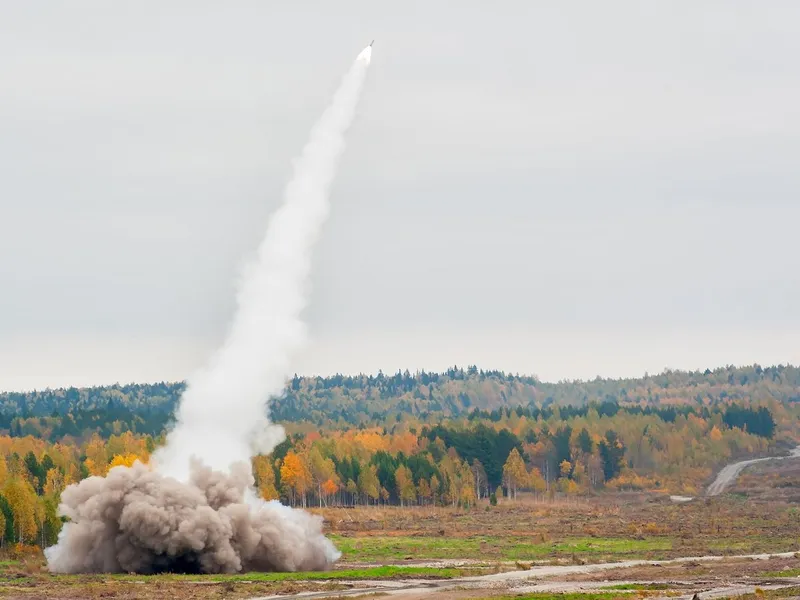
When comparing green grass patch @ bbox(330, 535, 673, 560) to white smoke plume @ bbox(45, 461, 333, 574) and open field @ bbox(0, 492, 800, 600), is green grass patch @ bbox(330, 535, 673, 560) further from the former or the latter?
white smoke plume @ bbox(45, 461, 333, 574)

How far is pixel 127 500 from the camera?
77562 millimetres

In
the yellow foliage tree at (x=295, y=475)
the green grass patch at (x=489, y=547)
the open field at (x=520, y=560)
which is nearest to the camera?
the open field at (x=520, y=560)

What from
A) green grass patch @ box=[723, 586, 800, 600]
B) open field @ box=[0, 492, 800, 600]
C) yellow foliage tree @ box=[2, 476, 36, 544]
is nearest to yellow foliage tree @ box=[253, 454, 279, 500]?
open field @ box=[0, 492, 800, 600]

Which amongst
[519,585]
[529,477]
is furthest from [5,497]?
[529,477]

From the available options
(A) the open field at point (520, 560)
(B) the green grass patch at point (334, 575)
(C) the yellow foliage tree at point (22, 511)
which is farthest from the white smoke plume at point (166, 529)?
(C) the yellow foliage tree at point (22, 511)

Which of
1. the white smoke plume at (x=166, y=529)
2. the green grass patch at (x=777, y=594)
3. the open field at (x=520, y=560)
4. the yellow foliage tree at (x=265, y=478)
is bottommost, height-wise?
the green grass patch at (x=777, y=594)

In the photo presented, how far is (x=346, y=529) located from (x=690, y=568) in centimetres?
4748

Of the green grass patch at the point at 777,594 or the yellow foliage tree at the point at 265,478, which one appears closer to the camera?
the green grass patch at the point at 777,594

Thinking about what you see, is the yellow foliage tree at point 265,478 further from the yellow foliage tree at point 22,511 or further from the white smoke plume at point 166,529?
the white smoke plume at point 166,529

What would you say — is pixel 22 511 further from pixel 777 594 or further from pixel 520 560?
pixel 777 594

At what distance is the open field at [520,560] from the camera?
7031cm

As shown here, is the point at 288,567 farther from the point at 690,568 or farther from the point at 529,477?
the point at 529,477

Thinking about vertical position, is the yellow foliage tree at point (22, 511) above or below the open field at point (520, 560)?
above

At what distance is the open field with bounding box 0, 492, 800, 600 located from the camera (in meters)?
70.3
